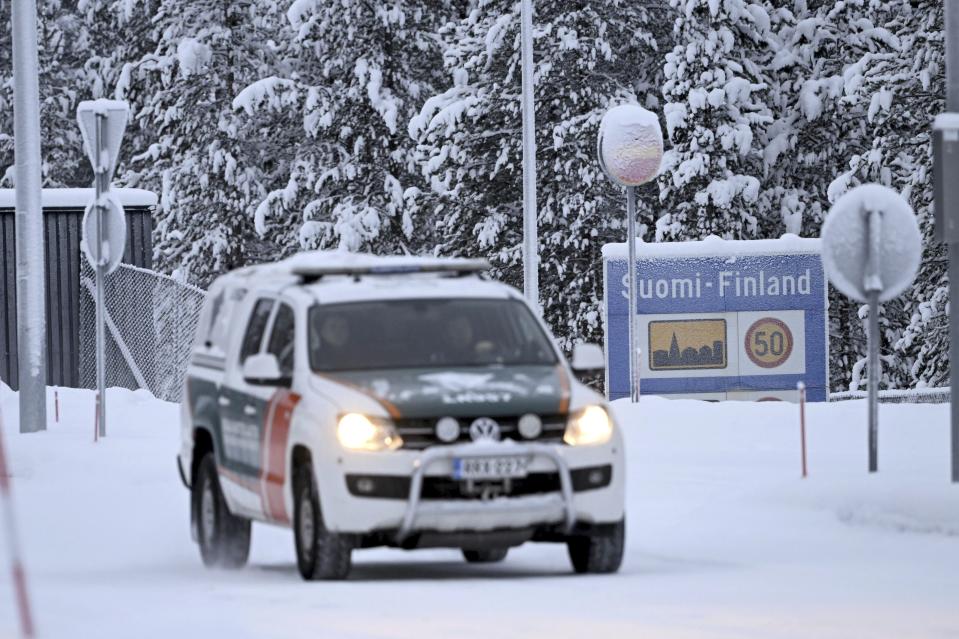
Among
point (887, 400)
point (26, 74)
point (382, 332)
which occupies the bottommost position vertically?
point (887, 400)

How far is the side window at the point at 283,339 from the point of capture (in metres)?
12.3

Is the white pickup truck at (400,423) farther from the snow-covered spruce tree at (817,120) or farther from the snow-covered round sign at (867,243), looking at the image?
the snow-covered spruce tree at (817,120)

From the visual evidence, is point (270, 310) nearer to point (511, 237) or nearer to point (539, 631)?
point (539, 631)

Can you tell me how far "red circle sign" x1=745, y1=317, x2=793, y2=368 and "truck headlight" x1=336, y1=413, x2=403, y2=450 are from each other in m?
19.1

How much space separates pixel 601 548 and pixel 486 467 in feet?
3.40

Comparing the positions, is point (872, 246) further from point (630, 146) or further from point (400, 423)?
point (630, 146)

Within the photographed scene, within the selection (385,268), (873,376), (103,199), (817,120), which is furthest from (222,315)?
(817,120)

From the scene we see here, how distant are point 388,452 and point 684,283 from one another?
19007 mm

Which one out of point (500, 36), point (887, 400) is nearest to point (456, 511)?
point (887, 400)

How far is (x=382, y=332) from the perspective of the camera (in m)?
12.2

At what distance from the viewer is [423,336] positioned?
1227cm

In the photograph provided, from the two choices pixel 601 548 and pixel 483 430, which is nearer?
pixel 483 430

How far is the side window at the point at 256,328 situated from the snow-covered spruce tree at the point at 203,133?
37.3 m

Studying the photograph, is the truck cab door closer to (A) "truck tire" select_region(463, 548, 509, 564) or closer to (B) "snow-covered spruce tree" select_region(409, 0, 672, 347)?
(A) "truck tire" select_region(463, 548, 509, 564)
